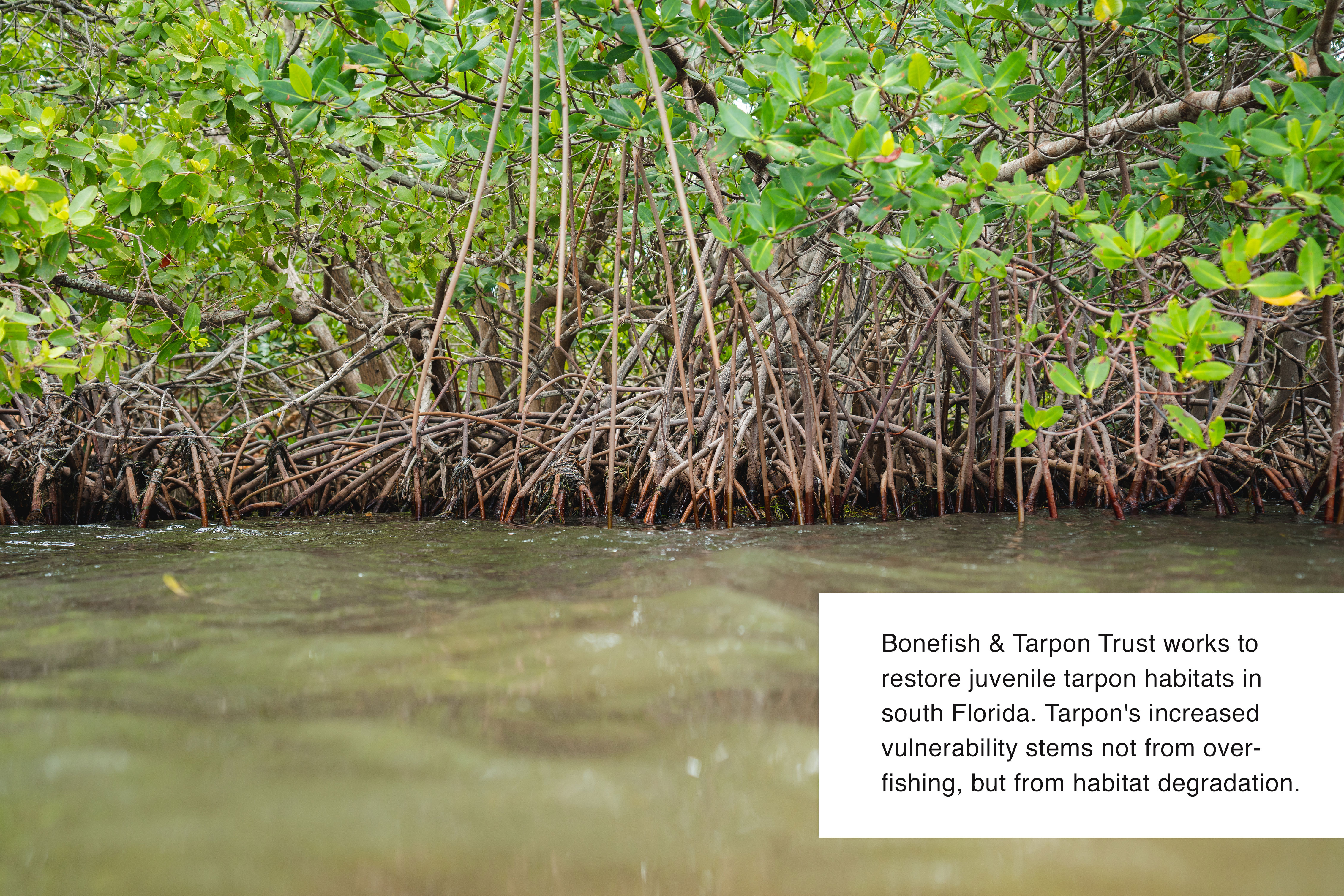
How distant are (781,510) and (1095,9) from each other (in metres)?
1.81

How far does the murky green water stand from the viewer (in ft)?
1.80

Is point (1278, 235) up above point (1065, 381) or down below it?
above

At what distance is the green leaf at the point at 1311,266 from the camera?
1340 mm

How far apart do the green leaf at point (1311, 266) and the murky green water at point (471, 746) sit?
51cm

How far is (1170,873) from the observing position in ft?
1.79

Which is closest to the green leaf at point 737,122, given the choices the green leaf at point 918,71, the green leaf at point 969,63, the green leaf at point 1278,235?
the green leaf at point 918,71

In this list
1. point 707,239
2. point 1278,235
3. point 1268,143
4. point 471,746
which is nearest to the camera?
point 471,746

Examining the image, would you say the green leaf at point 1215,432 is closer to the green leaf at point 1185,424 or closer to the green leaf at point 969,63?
the green leaf at point 1185,424

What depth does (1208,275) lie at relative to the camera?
1.36m

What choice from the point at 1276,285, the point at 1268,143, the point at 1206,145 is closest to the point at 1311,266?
the point at 1276,285

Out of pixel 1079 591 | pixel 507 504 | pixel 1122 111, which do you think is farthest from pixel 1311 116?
pixel 507 504

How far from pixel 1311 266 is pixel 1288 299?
7cm

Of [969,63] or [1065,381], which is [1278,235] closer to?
[1065,381]

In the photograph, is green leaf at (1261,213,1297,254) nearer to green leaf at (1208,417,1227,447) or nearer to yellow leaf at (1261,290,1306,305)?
yellow leaf at (1261,290,1306,305)
